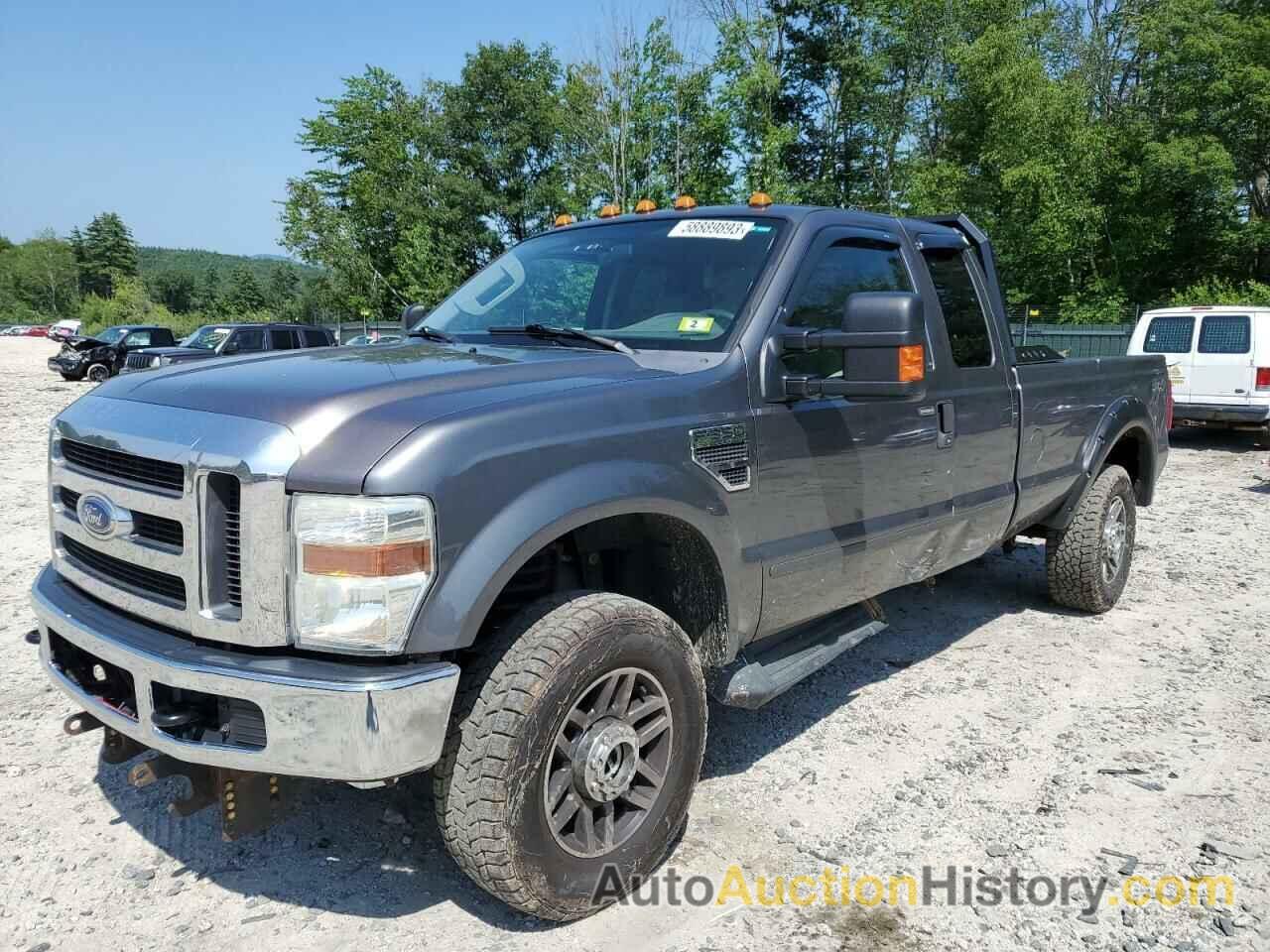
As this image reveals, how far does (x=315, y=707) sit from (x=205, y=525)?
513 millimetres

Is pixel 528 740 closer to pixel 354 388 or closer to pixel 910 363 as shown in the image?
pixel 354 388

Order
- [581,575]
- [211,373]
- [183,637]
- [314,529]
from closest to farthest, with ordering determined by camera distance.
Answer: [314,529] < [183,637] < [211,373] < [581,575]

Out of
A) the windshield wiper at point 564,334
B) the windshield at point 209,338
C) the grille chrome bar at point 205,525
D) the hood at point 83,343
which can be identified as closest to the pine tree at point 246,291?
the hood at point 83,343

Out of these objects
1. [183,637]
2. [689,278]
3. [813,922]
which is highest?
[689,278]

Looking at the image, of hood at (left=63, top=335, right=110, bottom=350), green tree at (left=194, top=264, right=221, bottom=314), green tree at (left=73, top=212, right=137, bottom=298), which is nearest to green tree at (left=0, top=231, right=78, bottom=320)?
green tree at (left=73, top=212, right=137, bottom=298)

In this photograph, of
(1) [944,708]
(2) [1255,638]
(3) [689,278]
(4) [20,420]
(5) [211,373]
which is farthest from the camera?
(4) [20,420]

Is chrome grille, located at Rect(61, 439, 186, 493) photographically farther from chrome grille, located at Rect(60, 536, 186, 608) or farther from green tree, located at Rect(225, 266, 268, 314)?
green tree, located at Rect(225, 266, 268, 314)

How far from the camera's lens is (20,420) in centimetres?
1479

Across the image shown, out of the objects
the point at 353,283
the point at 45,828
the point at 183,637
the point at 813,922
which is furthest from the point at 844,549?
the point at 353,283

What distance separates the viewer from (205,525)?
2.17 metres

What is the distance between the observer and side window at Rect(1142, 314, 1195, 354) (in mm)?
13016

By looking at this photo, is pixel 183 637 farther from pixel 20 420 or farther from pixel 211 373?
pixel 20 420

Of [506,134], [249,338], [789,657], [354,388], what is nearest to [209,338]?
[249,338]

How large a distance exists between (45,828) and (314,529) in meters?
1.87
